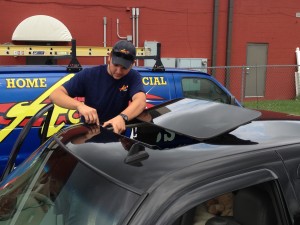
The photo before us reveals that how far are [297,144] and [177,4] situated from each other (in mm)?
13240

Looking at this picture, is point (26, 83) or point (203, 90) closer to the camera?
point (26, 83)

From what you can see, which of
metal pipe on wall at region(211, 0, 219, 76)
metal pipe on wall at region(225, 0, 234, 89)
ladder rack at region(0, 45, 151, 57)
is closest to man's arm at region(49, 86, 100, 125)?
ladder rack at region(0, 45, 151, 57)

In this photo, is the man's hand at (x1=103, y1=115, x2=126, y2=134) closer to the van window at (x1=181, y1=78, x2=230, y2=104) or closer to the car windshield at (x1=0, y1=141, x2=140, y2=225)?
the car windshield at (x1=0, y1=141, x2=140, y2=225)

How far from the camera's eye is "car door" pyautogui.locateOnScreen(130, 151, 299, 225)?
1.39 metres

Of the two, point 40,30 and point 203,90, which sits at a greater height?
point 40,30

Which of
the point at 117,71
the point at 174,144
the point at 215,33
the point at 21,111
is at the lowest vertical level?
the point at 21,111

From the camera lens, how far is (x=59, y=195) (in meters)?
1.78

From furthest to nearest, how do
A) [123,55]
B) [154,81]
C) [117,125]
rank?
[154,81] → [123,55] → [117,125]

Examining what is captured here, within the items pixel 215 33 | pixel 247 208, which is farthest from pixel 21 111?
pixel 215 33

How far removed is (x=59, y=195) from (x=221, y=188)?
74 centimetres

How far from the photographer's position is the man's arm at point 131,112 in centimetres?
233

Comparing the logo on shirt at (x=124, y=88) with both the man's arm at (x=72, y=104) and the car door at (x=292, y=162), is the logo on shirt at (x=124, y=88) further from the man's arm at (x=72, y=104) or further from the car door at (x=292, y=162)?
the car door at (x=292, y=162)

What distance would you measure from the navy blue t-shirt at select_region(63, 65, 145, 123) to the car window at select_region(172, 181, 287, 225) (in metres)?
1.57

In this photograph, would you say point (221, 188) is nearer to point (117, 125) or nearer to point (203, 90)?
point (117, 125)
